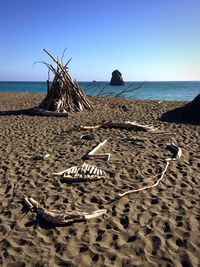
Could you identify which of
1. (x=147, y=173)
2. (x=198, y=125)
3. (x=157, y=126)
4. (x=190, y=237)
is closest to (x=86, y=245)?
(x=190, y=237)

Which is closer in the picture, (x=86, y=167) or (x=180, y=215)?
(x=180, y=215)

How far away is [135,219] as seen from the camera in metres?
4.73

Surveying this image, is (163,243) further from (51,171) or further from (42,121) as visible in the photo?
(42,121)

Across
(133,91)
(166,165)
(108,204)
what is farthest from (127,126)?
(133,91)

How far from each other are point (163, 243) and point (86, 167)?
2.94 m

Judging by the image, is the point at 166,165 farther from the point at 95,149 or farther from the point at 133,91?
the point at 133,91

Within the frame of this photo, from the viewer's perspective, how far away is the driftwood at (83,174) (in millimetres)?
6184

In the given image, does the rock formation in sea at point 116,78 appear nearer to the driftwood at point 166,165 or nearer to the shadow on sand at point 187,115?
the shadow on sand at point 187,115

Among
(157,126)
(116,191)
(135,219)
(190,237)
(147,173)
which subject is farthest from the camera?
(157,126)

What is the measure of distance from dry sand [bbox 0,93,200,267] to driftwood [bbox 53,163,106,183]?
0.18 m

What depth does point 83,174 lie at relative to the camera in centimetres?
639

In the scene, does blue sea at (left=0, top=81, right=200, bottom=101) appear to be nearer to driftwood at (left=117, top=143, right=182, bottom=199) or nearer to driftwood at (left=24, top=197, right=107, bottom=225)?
Answer: driftwood at (left=117, top=143, right=182, bottom=199)

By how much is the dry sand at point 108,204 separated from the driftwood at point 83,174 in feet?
0.58

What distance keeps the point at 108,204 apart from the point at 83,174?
1311mm
